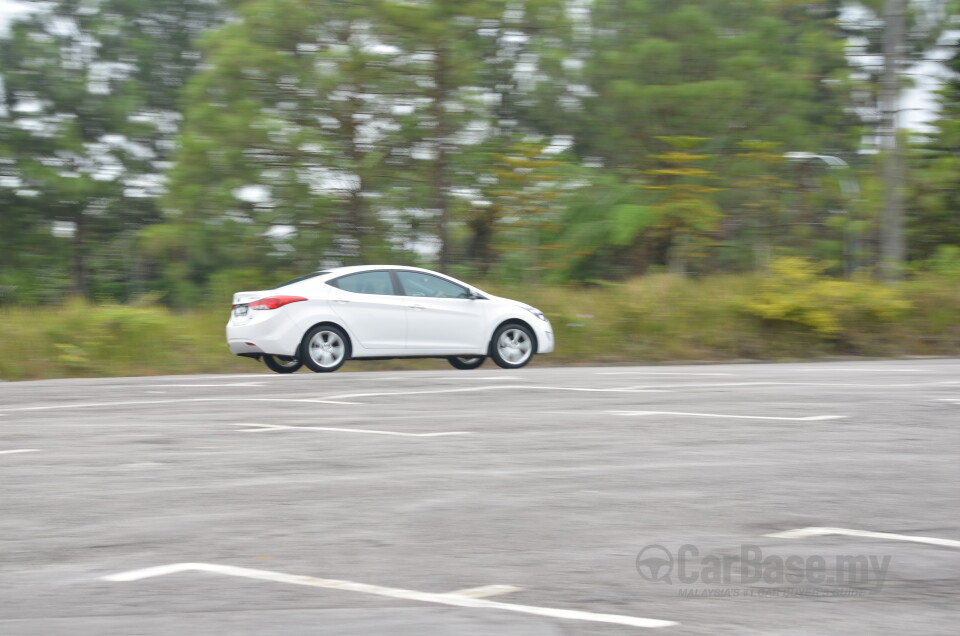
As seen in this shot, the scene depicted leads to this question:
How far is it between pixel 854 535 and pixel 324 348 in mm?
10857

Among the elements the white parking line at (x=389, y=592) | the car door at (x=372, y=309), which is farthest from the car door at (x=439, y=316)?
the white parking line at (x=389, y=592)

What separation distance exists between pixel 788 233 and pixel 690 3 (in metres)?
7.25

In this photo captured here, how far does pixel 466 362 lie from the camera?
59.1ft

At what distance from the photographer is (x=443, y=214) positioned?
28.5m

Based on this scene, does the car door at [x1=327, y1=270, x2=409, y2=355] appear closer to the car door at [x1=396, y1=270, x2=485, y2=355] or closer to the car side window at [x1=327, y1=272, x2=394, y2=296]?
the car side window at [x1=327, y1=272, x2=394, y2=296]

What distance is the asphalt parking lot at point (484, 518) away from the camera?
4406mm

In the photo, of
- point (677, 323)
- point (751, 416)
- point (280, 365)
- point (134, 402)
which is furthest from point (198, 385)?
point (677, 323)

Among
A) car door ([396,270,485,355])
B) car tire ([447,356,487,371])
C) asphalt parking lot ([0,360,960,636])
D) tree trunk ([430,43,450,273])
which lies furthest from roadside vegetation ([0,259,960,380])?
asphalt parking lot ([0,360,960,636])

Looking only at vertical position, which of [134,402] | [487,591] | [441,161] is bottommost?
[487,591]

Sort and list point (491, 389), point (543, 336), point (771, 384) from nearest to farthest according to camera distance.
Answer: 1. point (491, 389)
2. point (771, 384)
3. point (543, 336)

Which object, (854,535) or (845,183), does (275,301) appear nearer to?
(854,535)

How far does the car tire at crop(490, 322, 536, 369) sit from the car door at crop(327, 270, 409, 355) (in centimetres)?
134

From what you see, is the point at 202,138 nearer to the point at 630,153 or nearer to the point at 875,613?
the point at 630,153

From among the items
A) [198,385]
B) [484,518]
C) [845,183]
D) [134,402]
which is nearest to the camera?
[484,518]
